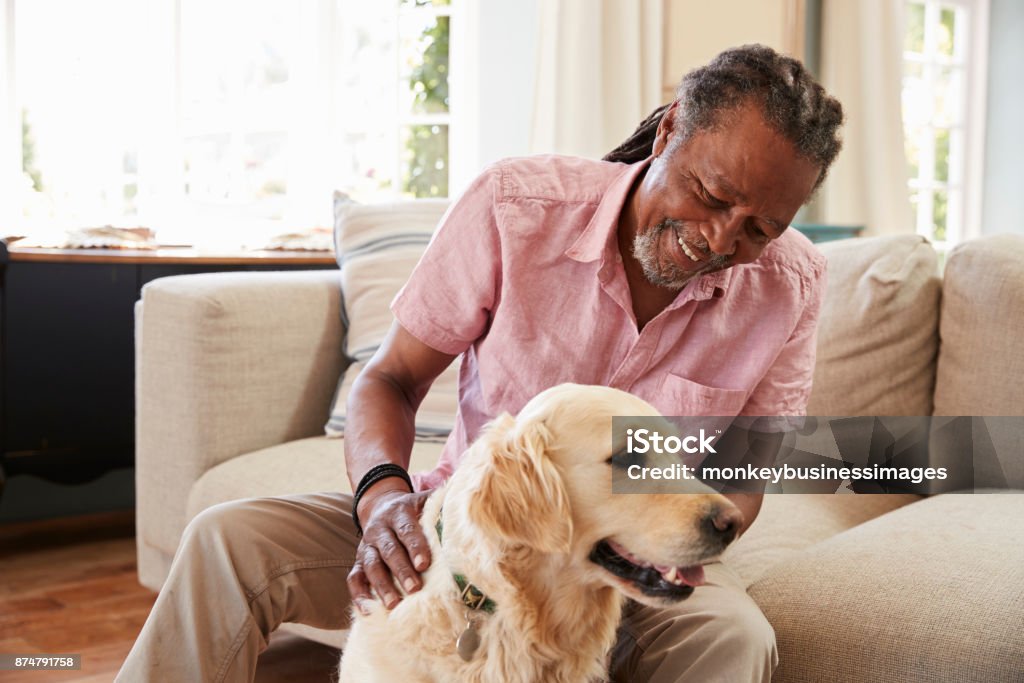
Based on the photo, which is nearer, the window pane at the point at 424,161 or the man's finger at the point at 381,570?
the man's finger at the point at 381,570

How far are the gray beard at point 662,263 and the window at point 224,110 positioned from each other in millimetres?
2430

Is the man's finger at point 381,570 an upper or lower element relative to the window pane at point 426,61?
lower

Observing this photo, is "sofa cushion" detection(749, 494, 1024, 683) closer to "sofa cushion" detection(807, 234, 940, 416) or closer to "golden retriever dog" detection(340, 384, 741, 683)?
"golden retriever dog" detection(340, 384, 741, 683)

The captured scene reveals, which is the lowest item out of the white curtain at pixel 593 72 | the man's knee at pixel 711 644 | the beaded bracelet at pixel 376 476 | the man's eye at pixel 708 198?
the man's knee at pixel 711 644

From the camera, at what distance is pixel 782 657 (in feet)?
4.70

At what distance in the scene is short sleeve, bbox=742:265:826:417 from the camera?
157 cm

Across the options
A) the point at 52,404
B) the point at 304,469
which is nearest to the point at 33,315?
the point at 52,404

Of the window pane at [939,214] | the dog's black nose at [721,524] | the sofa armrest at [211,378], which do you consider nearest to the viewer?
the dog's black nose at [721,524]

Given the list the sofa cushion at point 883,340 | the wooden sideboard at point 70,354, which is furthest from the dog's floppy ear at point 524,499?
the wooden sideboard at point 70,354

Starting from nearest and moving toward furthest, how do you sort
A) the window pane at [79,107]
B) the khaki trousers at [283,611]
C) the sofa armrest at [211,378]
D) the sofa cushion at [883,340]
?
1. the khaki trousers at [283,611]
2. the sofa cushion at [883,340]
3. the sofa armrest at [211,378]
4. the window pane at [79,107]

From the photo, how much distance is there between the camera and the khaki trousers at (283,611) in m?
1.28

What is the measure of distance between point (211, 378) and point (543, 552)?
4.25 ft

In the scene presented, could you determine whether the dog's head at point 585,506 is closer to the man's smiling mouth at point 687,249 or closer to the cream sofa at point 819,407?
the man's smiling mouth at point 687,249

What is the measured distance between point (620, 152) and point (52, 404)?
2.07 m
